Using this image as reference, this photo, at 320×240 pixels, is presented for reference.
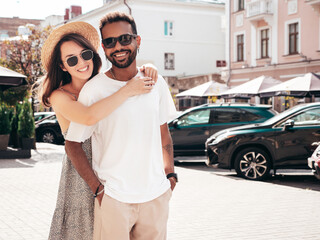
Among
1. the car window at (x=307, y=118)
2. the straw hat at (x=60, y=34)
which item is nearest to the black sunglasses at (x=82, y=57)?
the straw hat at (x=60, y=34)

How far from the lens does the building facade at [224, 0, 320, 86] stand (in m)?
28.8

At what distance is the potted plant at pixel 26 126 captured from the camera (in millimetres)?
17781

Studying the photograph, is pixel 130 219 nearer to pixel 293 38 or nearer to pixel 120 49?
pixel 120 49

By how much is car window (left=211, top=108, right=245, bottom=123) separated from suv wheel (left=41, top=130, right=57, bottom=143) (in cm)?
1166

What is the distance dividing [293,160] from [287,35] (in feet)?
67.8

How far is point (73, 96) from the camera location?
3195mm

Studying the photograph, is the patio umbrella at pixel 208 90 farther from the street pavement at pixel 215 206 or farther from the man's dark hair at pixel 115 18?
the man's dark hair at pixel 115 18

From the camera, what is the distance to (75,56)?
10.7ft

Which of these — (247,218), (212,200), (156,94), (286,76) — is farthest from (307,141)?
(286,76)

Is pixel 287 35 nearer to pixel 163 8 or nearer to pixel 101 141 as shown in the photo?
pixel 163 8

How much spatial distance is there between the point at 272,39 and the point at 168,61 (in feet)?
49.7

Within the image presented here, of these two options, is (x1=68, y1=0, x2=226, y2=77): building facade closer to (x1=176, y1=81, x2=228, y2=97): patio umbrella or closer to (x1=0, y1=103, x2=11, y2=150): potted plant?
(x1=176, y1=81, x2=228, y2=97): patio umbrella

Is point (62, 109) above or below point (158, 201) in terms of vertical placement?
above

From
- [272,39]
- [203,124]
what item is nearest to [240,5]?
[272,39]
